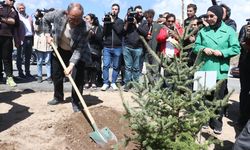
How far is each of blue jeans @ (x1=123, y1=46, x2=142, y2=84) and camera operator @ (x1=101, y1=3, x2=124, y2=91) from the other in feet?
0.67

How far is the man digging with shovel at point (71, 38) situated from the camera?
605cm

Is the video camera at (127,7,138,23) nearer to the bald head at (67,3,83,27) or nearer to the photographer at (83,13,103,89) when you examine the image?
the photographer at (83,13,103,89)

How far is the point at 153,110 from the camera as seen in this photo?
12.2 ft

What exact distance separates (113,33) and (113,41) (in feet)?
0.60

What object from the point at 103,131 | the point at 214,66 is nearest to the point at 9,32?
the point at 103,131

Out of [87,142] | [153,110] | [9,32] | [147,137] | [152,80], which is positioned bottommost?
[87,142]

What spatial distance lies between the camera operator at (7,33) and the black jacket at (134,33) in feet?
8.10

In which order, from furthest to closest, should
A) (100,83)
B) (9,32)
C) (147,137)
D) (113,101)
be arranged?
(100,83)
(9,32)
(113,101)
(147,137)

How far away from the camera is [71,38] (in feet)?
20.9

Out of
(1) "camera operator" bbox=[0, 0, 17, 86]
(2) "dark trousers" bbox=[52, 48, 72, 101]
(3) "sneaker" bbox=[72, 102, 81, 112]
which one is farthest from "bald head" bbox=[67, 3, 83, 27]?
(1) "camera operator" bbox=[0, 0, 17, 86]

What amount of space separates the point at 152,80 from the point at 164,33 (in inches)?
149

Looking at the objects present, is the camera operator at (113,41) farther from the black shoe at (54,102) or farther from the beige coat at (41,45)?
the beige coat at (41,45)

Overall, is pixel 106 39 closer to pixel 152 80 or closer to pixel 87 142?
pixel 87 142

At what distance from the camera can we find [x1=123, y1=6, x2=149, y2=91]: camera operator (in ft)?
28.0
